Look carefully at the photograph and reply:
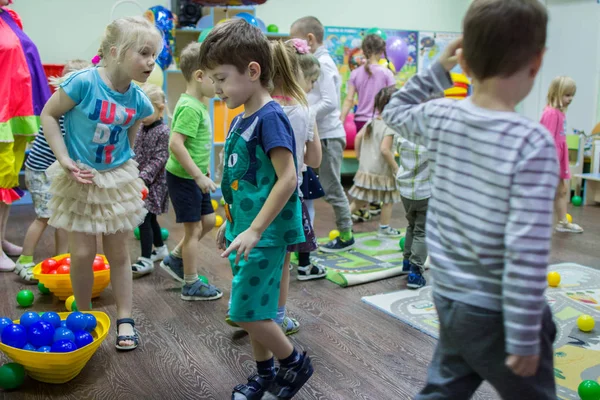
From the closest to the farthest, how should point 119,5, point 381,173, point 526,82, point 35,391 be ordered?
point 526,82
point 35,391
point 381,173
point 119,5

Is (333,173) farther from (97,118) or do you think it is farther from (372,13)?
(372,13)

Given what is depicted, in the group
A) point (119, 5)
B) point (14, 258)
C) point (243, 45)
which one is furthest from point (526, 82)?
point (119, 5)

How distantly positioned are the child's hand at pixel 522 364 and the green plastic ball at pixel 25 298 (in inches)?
104

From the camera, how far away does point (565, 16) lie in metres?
7.85

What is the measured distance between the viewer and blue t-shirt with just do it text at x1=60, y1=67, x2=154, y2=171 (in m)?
2.35

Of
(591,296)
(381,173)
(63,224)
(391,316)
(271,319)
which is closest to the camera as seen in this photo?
(271,319)

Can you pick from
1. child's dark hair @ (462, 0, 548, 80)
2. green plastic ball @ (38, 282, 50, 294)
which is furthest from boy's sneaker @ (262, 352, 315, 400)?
green plastic ball @ (38, 282, 50, 294)

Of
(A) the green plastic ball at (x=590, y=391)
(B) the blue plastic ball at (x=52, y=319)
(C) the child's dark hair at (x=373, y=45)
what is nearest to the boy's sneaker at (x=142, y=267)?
(B) the blue plastic ball at (x=52, y=319)

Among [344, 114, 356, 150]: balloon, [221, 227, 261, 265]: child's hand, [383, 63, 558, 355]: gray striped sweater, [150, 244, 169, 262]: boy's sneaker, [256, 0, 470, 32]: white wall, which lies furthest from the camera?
[256, 0, 470, 32]: white wall

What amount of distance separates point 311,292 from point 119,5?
481 centimetres

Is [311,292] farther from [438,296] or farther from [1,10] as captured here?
[1,10]

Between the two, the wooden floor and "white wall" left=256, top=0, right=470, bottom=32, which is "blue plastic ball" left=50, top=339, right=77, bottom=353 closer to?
the wooden floor

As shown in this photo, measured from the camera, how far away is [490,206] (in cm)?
121

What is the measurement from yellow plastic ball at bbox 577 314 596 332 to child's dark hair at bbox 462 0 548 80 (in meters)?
1.99
